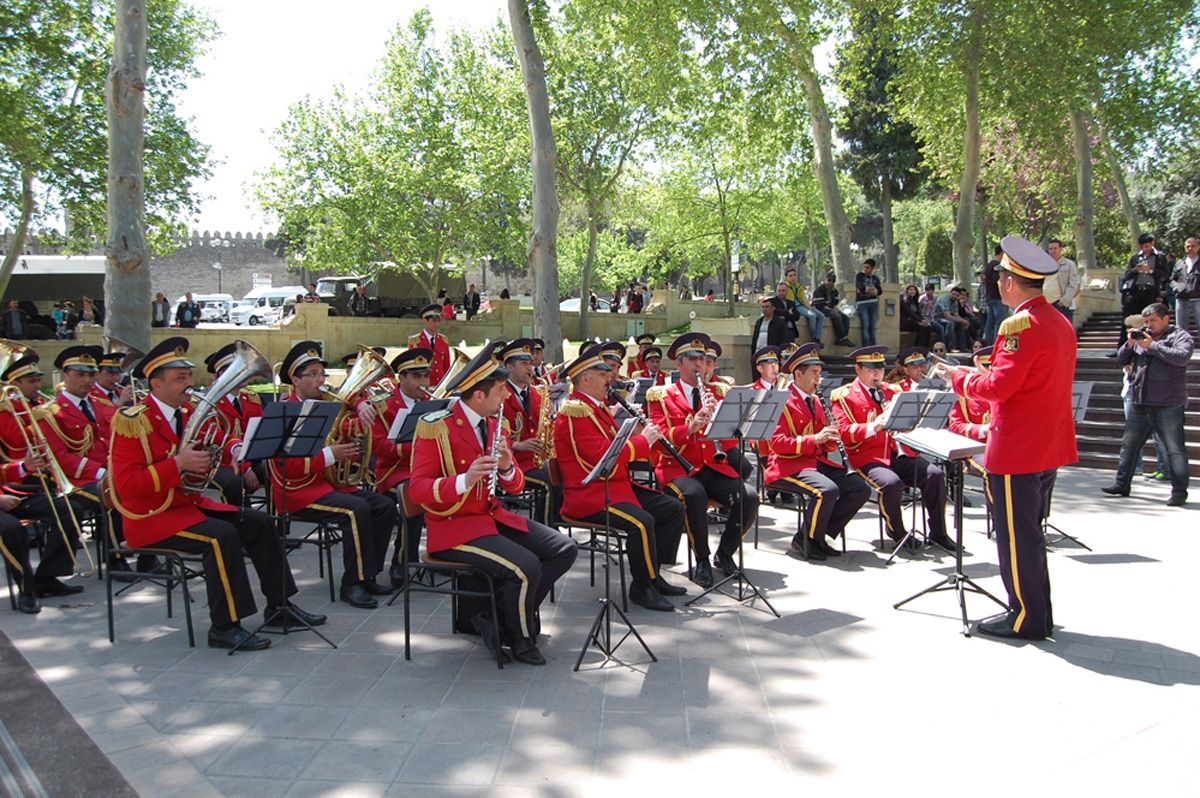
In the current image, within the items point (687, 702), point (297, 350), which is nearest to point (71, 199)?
point (297, 350)

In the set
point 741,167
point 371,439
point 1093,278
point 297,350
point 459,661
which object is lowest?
point 459,661

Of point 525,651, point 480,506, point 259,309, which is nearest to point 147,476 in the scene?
point 480,506

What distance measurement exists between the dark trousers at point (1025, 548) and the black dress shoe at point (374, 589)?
14.6 ft

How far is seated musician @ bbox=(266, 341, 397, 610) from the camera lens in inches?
259

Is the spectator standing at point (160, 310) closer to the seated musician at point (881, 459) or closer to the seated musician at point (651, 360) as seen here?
the seated musician at point (651, 360)

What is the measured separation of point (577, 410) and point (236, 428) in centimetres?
294

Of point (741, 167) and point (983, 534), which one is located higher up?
point (741, 167)

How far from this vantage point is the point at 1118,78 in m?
23.7

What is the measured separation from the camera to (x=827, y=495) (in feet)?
24.5

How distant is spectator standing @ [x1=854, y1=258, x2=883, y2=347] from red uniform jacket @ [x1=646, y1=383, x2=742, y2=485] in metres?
11.7

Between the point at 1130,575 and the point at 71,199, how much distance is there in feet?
77.8

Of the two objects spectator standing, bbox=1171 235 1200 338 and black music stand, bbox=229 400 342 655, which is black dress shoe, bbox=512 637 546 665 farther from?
spectator standing, bbox=1171 235 1200 338

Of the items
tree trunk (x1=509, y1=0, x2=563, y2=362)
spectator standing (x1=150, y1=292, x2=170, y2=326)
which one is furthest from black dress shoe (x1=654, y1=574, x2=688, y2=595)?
spectator standing (x1=150, y1=292, x2=170, y2=326)

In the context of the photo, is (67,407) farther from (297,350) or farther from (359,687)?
(359,687)
